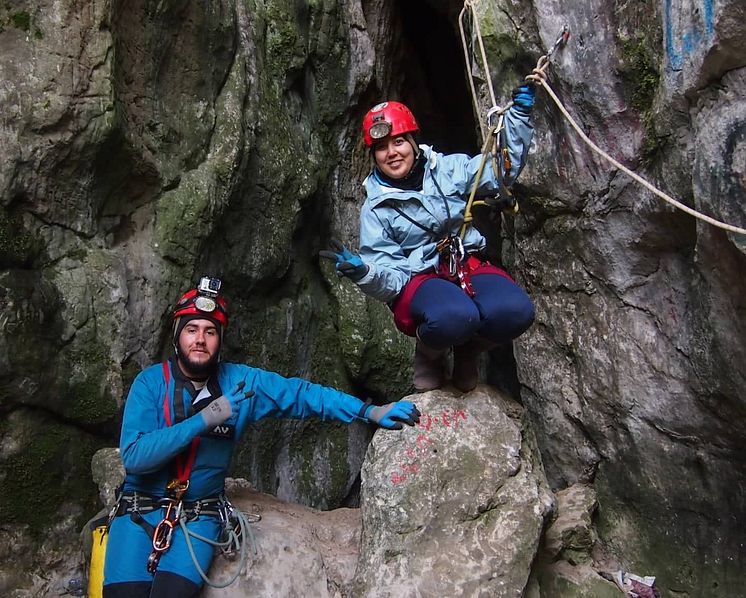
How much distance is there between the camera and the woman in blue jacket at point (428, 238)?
13.4 feet

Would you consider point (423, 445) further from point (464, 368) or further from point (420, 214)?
point (420, 214)

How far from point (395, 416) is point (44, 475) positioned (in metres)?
2.96

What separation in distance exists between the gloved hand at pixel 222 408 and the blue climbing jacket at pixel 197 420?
0.04 metres

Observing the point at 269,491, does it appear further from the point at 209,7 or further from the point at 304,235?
the point at 209,7

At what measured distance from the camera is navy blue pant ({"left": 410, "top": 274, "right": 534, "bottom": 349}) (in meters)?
3.88

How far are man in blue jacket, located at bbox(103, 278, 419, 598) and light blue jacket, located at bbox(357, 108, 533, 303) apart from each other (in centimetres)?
90

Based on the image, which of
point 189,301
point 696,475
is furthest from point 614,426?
point 189,301

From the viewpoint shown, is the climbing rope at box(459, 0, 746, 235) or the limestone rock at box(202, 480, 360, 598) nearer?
the climbing rope at box(459, 0, 746, 235)

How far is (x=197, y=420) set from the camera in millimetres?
3797

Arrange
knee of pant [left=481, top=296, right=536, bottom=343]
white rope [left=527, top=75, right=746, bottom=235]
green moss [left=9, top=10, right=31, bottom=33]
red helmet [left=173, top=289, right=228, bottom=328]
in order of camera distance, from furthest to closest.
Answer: green moss [left=9, top=10, right=31, bottom=33] → red helmet [left=173, top=289, right=228, bottom=328] → knee of pant [left=481, top=296, right=536, bottom=343] → white rope [left=527, top=75, right=746, bottom=235]

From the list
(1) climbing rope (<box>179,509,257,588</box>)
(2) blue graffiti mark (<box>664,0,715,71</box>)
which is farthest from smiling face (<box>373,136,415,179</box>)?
(1) climbing rope (<box>179,509,257,588</box>)

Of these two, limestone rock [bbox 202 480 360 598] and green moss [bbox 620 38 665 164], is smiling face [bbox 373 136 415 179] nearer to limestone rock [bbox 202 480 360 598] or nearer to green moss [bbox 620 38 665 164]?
green moss [bbox 620 38 665 164]

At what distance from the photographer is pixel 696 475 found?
15.5ft

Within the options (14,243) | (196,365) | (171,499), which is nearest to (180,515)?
(171,499)
